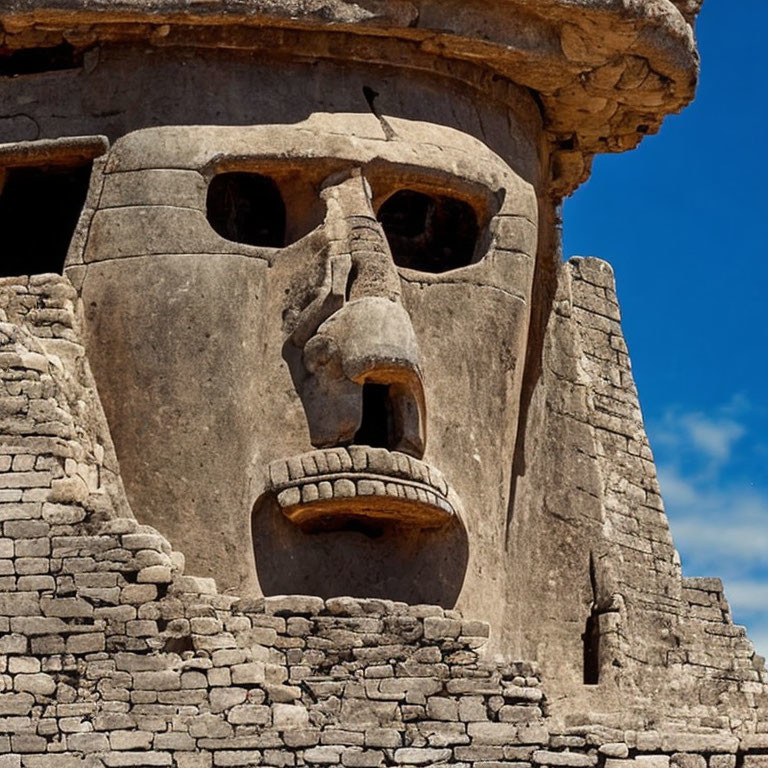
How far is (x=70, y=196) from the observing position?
21094mm

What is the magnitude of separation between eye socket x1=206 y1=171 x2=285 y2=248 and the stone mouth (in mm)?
1948

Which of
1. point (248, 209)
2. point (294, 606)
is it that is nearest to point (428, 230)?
point (248, 209)

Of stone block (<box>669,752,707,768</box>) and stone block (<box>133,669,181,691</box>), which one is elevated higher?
stone block (<box>133,669,181,691</box>)

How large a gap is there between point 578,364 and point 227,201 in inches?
113

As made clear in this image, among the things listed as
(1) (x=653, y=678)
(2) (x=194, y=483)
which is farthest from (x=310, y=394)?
(1) (x=653, y=678)

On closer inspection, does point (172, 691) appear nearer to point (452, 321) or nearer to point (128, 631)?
point (128, 631)

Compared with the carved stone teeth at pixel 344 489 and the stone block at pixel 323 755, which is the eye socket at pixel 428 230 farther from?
the stone block at pixel 323 755

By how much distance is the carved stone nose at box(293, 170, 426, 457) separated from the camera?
19.3m

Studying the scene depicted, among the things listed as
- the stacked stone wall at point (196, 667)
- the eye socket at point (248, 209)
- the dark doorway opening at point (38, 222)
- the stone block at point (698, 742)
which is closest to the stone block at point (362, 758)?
the stacked stone wall at point (196, 667)

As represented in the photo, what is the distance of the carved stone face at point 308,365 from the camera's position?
19219 mm

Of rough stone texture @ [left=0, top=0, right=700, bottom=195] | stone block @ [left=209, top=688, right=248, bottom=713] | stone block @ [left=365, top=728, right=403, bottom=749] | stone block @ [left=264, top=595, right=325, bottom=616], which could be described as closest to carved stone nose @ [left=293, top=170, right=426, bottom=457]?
rough stone texture @ [left=0, top=0, right=700, bottom=195]

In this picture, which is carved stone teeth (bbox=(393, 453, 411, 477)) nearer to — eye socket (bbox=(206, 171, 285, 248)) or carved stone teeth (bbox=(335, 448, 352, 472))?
carved stone teeth (bbox=(335, 448, 352, 472))

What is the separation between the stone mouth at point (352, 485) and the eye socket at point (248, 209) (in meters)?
1.95

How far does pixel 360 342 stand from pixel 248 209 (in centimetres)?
196
